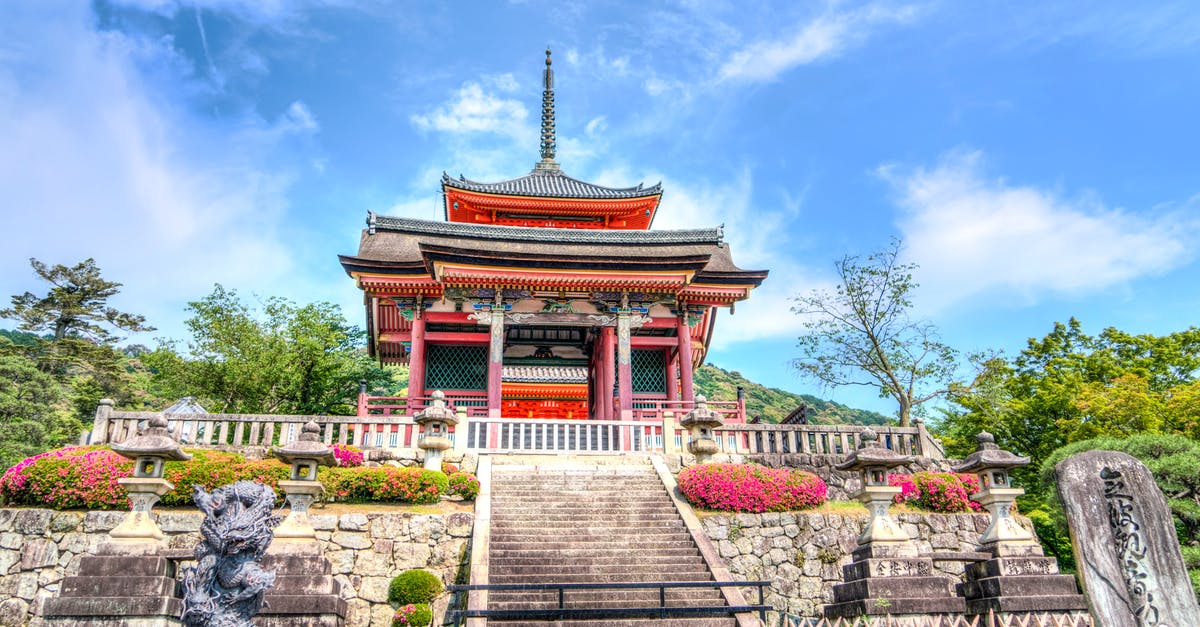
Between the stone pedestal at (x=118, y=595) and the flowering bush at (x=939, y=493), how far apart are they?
38.3ft

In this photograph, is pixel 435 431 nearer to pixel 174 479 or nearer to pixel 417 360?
pixel 174 479

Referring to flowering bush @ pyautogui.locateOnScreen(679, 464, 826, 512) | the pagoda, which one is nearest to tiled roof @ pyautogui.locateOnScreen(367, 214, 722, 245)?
the pagoda

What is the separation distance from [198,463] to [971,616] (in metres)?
11.9

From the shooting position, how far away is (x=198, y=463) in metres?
Answer: 11.3

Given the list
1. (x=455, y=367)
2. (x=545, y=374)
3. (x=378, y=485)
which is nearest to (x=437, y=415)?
(x=378, y=485)

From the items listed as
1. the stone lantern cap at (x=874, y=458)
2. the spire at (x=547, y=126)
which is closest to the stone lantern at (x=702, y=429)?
the stone lantern cap at (x=874, y=458)

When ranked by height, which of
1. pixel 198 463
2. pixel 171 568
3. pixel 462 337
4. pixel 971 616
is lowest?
pixel 971 616

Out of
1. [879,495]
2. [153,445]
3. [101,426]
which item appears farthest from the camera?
[101,426]

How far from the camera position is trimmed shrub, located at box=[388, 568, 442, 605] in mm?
9828

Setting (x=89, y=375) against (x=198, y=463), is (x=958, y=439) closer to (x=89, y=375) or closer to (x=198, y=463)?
(x=198, y=463)

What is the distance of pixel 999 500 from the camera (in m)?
9.74

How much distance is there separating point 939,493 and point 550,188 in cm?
1916

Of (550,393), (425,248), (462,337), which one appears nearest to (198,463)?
(425,248)

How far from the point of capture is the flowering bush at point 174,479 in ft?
35.1
